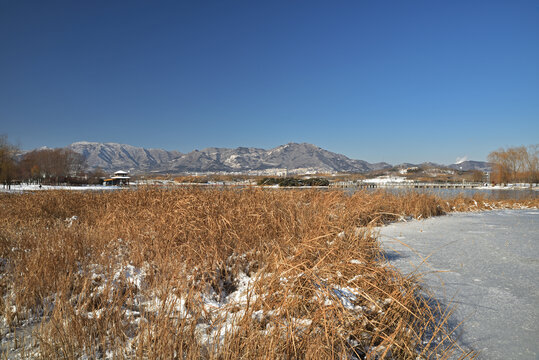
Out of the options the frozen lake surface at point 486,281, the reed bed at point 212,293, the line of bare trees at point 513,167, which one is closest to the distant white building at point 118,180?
the reed bed at point 212,293

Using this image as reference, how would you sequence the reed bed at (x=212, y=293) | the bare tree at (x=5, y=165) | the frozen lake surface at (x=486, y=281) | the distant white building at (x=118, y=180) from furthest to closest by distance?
the bare tree at (x=5, y=165), the distant white building at (x=118, y=180), the frozen lake surface at (x=486, y=281), the reed bed at (x=212, y=293)

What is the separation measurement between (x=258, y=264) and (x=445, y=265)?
2.67 metres

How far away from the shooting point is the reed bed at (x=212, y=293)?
6.82 ft

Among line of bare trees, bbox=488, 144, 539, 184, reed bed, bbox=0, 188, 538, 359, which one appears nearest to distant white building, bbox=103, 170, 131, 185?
reed bed, bbox=0, 188, 538, 359

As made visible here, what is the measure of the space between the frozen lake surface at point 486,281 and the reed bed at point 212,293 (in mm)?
276

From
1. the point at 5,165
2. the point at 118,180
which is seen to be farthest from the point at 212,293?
the point at 118,180

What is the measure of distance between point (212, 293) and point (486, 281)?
10.8 feet

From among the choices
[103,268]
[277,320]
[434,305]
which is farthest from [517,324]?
[103,268]

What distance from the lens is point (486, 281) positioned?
3533mm

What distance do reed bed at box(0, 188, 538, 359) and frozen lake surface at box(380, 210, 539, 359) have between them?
0.91 ft

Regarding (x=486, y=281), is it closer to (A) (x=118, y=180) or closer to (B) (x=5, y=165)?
(B) (x=5, y=165)

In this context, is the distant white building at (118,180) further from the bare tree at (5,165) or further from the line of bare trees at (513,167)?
the line of bare trees at (513,167)

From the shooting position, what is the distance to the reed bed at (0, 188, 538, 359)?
2.08 meters

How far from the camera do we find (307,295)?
2629mm
